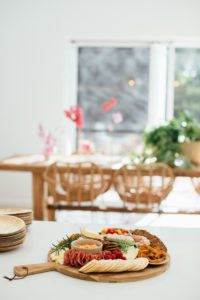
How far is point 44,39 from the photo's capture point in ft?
19.6

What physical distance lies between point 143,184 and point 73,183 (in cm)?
56

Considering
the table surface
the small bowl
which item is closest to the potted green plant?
the table surface

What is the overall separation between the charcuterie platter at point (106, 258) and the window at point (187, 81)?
→ 4.87m

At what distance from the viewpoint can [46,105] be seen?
604 cm

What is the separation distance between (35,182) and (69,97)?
A: 7.15 feet

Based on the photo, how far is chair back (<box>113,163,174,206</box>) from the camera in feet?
12.8

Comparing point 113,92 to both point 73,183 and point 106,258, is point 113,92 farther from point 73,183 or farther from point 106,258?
point 106,258

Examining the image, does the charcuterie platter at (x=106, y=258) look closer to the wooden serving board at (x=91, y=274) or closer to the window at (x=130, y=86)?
the wooden serving board at (x=91, y=274)

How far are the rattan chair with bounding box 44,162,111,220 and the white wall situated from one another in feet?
6.56

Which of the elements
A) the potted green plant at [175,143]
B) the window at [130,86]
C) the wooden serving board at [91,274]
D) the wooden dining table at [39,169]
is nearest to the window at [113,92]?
the window at [130,86]

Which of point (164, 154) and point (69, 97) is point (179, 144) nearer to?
point (164, 154)

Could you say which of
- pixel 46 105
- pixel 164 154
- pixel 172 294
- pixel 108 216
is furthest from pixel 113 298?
pixel 46 105

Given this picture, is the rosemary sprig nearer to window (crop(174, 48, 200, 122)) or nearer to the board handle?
the board handle

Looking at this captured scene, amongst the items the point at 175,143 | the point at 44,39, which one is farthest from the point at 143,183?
the point at 44,39
